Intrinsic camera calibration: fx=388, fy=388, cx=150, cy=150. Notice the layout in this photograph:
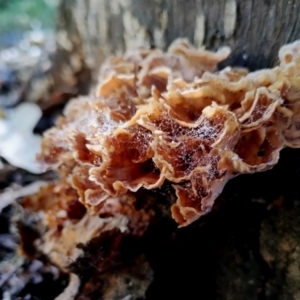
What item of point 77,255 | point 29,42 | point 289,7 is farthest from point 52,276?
point 29,42

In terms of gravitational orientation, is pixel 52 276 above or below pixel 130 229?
below

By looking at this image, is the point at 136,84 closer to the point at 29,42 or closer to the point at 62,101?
the point at 62,101

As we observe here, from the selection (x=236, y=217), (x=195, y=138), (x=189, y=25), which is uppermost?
(x=189, y=25)

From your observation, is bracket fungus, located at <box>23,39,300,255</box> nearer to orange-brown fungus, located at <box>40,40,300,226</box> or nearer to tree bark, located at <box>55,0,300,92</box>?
orange-brown fungus, located at <box>40,40,300,226</box>

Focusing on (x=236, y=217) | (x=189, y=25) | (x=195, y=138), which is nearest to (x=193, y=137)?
(x=195, y=138)

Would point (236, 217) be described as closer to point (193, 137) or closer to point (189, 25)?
point (193, 137)

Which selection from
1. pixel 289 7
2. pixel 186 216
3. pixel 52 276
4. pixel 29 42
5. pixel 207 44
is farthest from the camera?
pixel 29 42

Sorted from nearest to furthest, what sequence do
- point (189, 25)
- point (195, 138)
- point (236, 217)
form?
1. point (195, 138)
2. point (236, 217)
3. point (189, 25)

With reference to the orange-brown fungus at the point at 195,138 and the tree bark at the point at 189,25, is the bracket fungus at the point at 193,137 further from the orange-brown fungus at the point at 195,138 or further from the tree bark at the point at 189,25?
the tree bark at the point at 189,25

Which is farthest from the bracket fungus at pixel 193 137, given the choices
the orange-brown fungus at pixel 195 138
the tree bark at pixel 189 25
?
the tree bark at pixel 189 25
